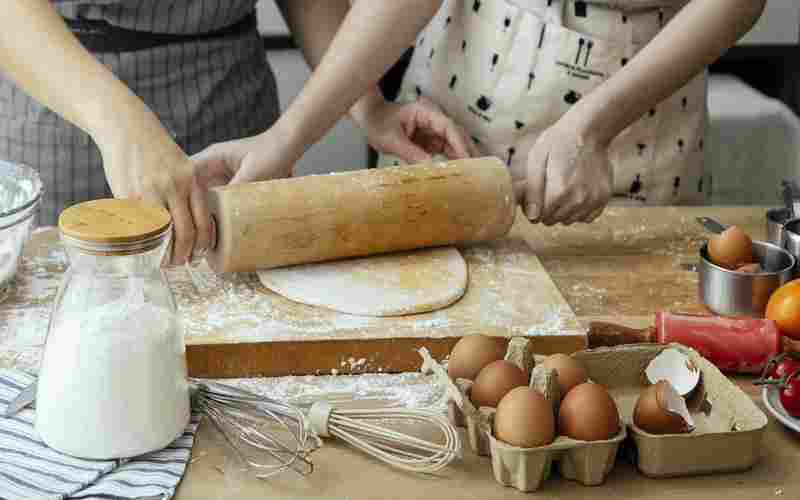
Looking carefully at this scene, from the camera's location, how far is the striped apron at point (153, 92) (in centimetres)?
162

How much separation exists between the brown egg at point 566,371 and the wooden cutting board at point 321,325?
19 centimetres

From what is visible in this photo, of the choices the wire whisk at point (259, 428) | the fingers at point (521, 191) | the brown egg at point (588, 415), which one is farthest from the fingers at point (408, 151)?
the brown egg at point (588, 415)

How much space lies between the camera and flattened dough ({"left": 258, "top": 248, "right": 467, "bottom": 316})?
48.9 inches

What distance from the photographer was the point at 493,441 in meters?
0.92

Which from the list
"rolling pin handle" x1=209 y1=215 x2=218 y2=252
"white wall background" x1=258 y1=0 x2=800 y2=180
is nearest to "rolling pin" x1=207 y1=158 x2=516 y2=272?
"rolling pin handle" x1=209 y1=215 x2=218 y2=252

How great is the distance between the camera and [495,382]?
0.97 m

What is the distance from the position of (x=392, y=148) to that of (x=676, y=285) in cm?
55

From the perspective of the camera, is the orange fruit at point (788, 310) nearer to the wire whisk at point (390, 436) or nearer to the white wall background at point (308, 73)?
the wire whisk at point (390, 436)

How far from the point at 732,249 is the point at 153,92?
942 millimetres

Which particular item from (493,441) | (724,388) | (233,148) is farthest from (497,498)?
(233,148)

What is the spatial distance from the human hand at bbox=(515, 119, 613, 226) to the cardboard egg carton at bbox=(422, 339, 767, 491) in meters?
0.47

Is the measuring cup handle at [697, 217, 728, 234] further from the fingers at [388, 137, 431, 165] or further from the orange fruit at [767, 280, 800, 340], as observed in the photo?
the fingers at [388, 137, 431, 165]

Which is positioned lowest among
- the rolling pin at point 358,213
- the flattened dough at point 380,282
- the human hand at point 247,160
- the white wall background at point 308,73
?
the white wall background at point 308,73

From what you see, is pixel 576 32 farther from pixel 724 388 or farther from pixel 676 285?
pixel 724 388
